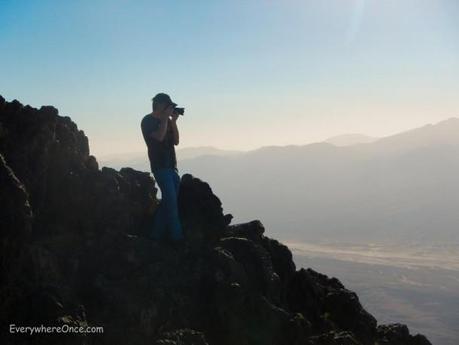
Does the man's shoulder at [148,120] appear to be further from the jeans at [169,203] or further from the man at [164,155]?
the jeans at [169,203]

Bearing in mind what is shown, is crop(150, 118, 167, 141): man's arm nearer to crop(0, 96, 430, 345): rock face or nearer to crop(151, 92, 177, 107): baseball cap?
crop(151, 92, 177, 107): baseball cap

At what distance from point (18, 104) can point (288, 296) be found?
36.7ft

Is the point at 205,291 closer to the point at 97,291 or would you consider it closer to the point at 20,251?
the point at 97,291

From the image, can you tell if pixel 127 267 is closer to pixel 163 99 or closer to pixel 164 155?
pixel 164 155

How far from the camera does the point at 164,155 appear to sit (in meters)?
17.0

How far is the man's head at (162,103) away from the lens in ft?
54.3

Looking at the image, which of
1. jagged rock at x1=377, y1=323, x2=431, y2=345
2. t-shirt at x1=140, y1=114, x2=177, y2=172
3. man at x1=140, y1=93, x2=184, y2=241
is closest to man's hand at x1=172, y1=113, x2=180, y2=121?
man at x1=140, y1=93, x2=184, y2=241

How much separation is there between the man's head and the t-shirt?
39 cm

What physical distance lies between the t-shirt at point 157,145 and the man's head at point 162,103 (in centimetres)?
39

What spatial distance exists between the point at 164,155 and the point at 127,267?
3.80 meters

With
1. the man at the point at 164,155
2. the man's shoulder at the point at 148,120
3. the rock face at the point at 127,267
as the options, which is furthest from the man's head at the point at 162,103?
the rock face at the point at 127,267

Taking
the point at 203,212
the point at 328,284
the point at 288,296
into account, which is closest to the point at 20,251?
the point at 203,212

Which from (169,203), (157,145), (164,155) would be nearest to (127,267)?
(169,203)

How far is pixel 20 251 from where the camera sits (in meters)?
13.6
